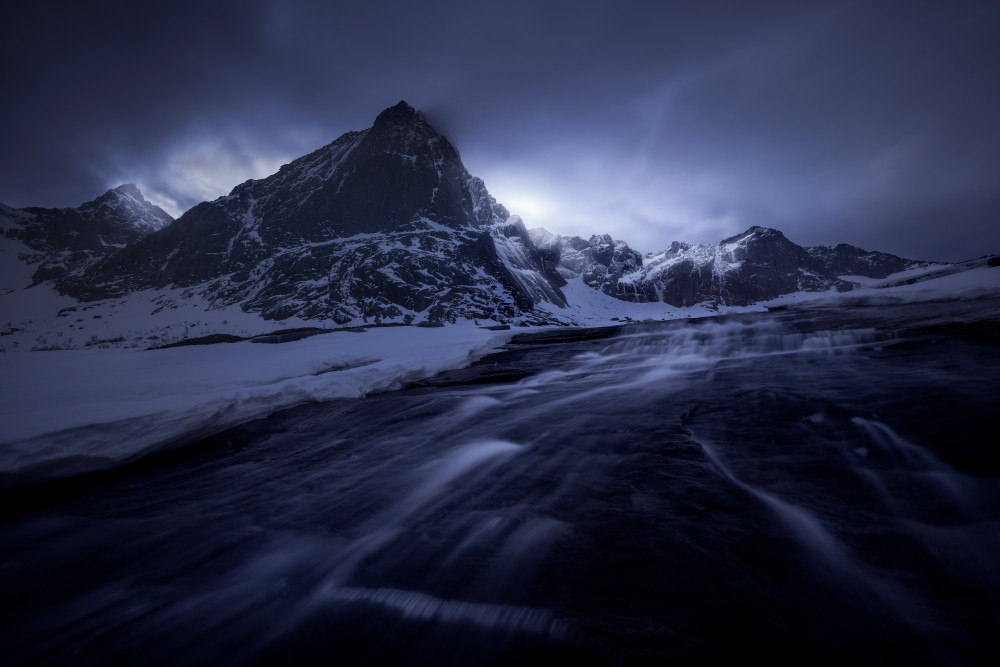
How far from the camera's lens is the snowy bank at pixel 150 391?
4.30m

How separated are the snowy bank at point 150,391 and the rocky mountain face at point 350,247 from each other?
48.1 m

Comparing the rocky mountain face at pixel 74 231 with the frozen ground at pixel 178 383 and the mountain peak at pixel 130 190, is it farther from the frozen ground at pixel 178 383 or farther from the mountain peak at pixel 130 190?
the frozen ground at pixel 178 383

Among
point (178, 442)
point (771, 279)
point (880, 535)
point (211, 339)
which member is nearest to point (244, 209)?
point (211, 339)

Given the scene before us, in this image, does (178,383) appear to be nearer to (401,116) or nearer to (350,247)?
(350,247)

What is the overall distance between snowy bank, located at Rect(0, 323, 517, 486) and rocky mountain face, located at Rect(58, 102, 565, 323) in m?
48.1

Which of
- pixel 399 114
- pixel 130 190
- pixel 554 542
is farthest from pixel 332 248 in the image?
pixel 130 190

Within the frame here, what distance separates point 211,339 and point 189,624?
49.5 feet

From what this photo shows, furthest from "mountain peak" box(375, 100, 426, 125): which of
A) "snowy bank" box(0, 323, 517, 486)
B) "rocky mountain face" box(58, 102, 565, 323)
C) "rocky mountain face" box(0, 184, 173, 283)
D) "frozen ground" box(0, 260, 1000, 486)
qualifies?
"snowy bank" box(0, 323, 517, 486)

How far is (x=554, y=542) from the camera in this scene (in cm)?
296

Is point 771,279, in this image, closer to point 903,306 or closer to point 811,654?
point 903,306

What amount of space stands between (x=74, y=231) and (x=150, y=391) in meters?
199

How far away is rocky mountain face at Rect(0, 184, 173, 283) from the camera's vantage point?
385 ft

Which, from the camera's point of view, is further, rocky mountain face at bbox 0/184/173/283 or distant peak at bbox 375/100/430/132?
rocky mountain face at bbox 0/184/173/283

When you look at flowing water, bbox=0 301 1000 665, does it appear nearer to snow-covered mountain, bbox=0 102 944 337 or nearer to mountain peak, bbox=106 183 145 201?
snow-covered mountain, bbox=0 102 944 337
